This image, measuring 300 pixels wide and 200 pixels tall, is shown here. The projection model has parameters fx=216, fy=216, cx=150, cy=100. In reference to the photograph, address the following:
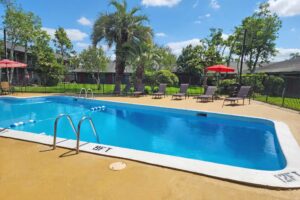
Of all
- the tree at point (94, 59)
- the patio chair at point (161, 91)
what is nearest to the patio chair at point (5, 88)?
the tree at point (94, 59)

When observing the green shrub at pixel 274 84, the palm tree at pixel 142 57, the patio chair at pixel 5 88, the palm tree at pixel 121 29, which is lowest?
the patio chair at pixel 5 88

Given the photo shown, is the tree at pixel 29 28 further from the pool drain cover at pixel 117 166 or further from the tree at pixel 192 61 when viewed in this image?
the pool drain cover at pixel 117 166

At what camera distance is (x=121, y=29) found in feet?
51.2

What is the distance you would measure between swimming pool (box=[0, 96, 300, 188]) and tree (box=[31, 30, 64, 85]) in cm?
1323

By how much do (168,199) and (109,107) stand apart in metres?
9.72

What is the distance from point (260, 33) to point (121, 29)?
1878cm

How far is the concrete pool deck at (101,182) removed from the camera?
2793 mm

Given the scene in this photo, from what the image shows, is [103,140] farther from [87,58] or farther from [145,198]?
[87,58]

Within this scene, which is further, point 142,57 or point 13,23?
point 13,23

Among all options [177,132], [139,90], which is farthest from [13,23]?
[177,132]

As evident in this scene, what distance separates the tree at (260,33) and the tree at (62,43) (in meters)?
23.6

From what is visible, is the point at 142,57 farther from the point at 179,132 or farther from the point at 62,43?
the point at 62,43

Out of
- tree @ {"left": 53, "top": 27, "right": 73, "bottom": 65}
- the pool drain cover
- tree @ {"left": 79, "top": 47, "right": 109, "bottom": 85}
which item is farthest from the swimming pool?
tree @ {"left": 53, "top": 27, "right": 73, "bottom": 65}

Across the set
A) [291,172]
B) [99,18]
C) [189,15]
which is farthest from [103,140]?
[189,15]
